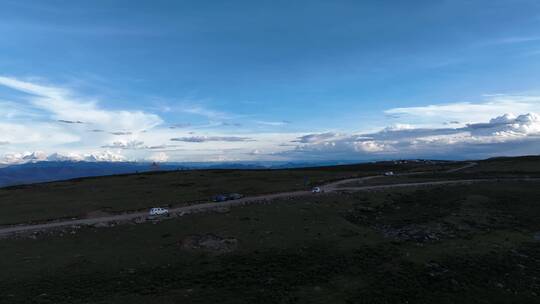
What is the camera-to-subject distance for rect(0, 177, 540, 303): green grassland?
94.9ft

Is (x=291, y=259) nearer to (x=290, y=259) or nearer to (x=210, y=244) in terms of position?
(x=290, y=259)

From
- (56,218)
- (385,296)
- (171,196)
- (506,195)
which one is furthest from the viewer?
(171,196)

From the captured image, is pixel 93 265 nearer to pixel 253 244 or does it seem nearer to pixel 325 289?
pixel 253 244

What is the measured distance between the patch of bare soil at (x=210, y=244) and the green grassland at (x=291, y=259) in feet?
0.39

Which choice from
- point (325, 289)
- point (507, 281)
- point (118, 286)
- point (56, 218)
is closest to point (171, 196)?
point (56, 218)

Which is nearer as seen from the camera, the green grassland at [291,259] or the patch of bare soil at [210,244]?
the green grassland at [291,259]

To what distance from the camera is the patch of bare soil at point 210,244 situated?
129 ft

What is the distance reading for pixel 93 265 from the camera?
35125 mm

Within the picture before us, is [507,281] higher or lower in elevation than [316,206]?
lower

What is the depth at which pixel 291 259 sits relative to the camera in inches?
1414

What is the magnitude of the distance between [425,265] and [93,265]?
31827 mm

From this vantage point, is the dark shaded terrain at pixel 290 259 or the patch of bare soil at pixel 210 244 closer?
the dark shaded terrain at pixel 290 259

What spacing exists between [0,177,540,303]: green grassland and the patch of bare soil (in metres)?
0.12

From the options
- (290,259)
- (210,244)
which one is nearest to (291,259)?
(290,259)
